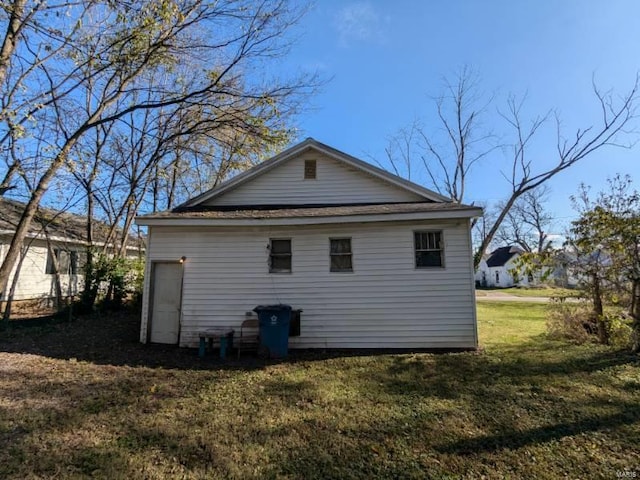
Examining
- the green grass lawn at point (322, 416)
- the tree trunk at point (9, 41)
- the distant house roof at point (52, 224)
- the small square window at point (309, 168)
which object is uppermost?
the tree trunk at point (9, 41)

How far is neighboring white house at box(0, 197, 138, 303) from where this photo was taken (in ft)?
42.4

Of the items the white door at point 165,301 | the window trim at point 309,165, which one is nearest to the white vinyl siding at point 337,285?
the white door at point 165,301

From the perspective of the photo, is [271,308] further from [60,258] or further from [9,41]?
[60,258]

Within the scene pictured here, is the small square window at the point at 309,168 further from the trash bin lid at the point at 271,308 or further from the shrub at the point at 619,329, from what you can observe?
the shrub at the point at 619,329

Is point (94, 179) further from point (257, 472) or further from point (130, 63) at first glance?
point (257, 472)

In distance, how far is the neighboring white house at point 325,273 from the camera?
797 centimetres

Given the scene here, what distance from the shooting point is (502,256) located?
46.0m

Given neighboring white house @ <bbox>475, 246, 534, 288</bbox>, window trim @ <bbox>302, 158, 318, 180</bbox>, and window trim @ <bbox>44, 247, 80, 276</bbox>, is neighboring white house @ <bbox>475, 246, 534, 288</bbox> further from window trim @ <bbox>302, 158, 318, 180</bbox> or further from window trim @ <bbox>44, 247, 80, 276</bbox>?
window trim @ <bbox>44, 247, 80, 276</bbox>

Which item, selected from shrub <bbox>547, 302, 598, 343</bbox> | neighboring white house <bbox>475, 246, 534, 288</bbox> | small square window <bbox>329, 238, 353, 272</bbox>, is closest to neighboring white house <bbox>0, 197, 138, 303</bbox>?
small square window <bbox>329, 238, 353, 272</bbox>

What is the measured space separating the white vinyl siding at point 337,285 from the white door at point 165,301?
25 centimetres

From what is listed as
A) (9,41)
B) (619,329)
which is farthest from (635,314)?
(9,41)

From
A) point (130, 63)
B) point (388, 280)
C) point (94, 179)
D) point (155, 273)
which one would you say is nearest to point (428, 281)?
point (388, 280)

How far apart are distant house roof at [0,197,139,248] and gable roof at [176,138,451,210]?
22.6 feet

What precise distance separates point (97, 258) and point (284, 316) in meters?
9.20
